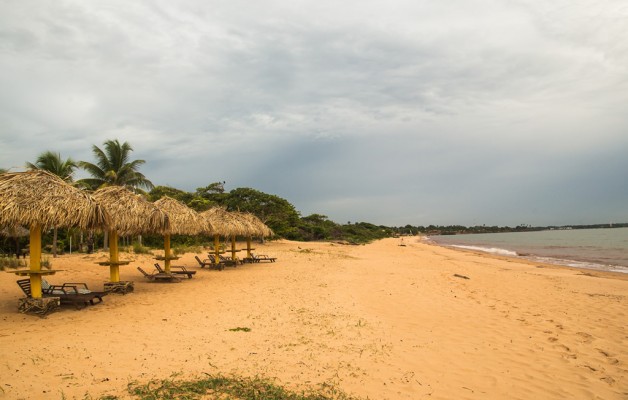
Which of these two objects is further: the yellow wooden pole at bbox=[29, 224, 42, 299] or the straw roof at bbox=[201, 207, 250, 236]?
the straw roof at bbox=[201, 207, 250, 236]

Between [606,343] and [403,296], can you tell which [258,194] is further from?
[606,343]

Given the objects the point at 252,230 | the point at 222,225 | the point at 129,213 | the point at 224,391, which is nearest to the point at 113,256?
the point at 129,213

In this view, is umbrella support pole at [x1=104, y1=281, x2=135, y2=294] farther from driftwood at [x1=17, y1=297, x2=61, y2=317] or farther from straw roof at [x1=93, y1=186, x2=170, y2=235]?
driftwood at [x1=17, y1=297, x2=61, y2=317]

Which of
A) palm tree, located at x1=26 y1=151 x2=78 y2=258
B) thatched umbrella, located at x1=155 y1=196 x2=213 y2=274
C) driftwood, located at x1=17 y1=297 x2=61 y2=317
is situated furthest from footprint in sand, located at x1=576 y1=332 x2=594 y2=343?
palm tree, located at x1=26 y1=151 x2=78 y2=258

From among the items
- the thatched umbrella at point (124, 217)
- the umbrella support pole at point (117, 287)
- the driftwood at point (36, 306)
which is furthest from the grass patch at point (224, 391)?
the umbrella support pole at point (117, 287)

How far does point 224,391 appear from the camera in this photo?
4133mm

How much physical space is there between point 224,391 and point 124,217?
304 inches

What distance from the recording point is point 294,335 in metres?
6.49

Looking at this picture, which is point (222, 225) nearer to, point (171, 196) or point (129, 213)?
point (129, 213)

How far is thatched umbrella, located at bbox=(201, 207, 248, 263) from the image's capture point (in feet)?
53.4

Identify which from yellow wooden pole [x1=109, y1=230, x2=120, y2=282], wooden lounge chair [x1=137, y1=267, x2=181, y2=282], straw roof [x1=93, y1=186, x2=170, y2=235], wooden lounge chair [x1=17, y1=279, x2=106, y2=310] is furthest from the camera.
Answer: wooden lounge chair [x1=137, y1=267, x2=181, y2=282]

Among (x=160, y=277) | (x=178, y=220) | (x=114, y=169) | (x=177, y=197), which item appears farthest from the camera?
(x=177, y=197)

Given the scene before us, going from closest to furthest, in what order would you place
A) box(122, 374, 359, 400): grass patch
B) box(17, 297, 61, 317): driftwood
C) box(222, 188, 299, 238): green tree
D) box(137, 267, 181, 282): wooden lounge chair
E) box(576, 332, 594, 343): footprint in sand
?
box(122, 374, 359, 400): grass patch → box(576, 332, 594, 343): footprint in sand → box(17, 297, 61, 317): driftwood → box(137, 267, 181, 282): wooden lounge chair → box(222, 188, 299, 238): green tree

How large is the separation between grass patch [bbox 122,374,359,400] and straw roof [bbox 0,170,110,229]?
5.13 meters
